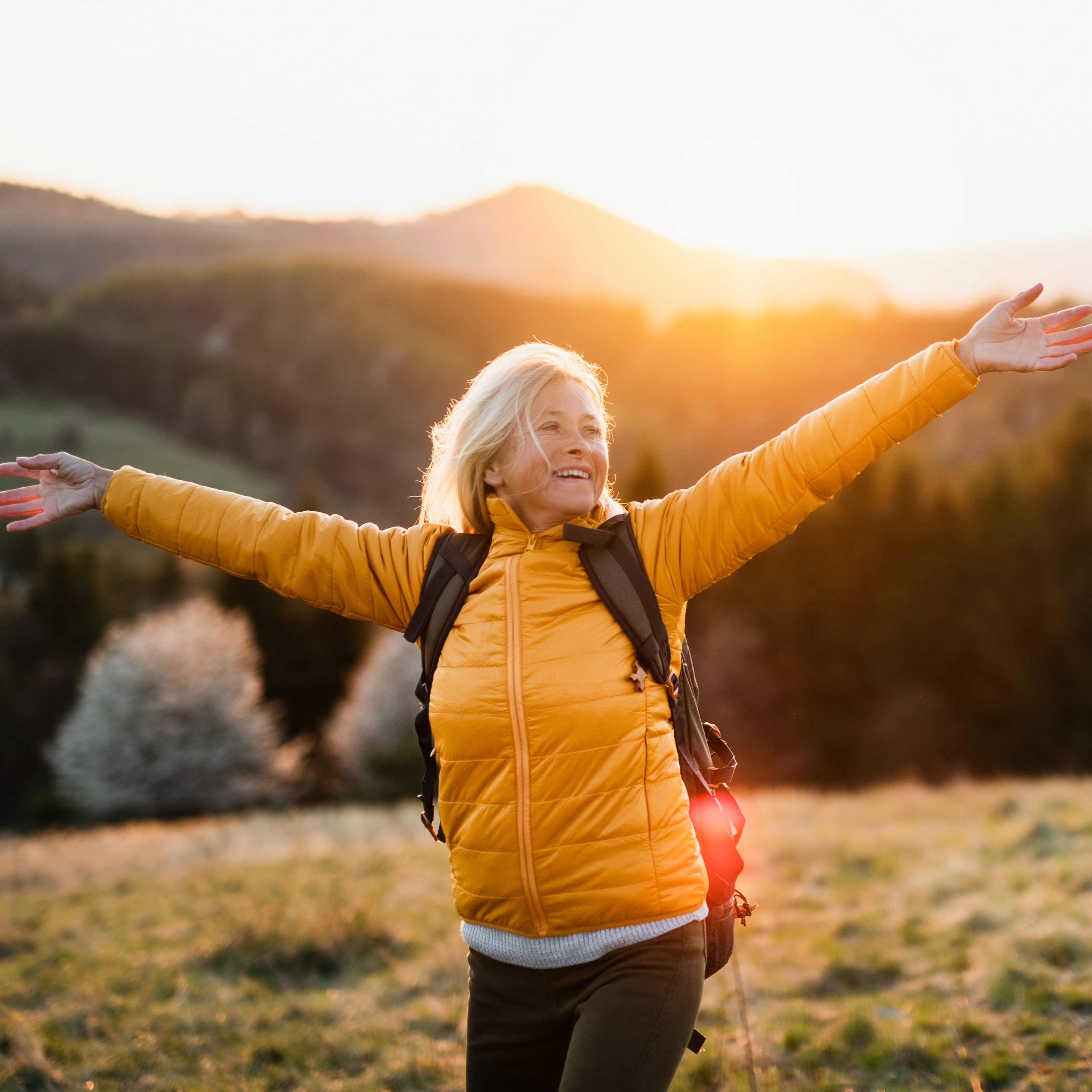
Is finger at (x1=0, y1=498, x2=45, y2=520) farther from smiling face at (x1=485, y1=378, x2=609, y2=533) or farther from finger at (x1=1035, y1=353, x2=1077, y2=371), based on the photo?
finger at (x1=1035, y1=353, x2=1077, y2=371)

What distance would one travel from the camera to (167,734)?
33.3 m

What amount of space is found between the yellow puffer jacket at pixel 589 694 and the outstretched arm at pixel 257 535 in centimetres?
2

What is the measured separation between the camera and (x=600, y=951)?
2004mm

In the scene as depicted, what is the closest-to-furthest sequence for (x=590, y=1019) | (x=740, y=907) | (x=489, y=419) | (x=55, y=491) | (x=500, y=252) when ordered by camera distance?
(x=590, y=1019) → (x=489, y=419) → (x=740, y=907) → (x=55, y=491) → (x=500, y=252)

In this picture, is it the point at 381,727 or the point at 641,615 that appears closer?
the point at 641,615

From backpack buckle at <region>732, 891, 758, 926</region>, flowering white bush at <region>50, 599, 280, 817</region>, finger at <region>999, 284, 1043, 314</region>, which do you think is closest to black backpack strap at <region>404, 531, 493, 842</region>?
backpack buckle at <region>732, 891, 758, 926</region>

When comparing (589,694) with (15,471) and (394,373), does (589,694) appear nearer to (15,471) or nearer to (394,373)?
(15,471)

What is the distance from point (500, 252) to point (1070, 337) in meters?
135

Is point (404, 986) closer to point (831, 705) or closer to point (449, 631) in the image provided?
point (449, 631)

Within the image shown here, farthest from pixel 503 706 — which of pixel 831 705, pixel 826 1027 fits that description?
pixel 831 705

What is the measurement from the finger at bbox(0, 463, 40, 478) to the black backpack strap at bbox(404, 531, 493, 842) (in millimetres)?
1112

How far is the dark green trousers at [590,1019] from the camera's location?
1898 mm

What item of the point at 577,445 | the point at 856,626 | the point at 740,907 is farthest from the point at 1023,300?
the point at 856,626

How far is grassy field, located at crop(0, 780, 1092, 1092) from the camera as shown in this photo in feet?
12.0
